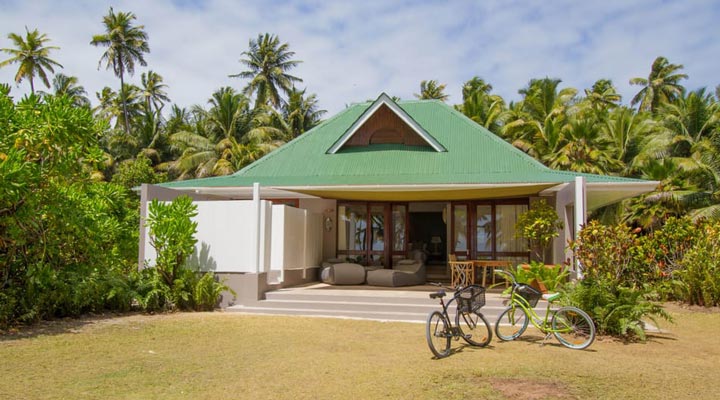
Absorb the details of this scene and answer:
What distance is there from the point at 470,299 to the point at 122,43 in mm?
38651

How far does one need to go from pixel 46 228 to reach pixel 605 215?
2081cm

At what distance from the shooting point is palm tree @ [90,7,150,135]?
39.6 m

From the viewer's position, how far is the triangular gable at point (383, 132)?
15.0 meters

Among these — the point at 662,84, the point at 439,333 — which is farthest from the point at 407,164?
the point at 662,84

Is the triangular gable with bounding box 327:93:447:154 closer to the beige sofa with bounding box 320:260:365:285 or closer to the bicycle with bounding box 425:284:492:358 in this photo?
the beige sofa with bounding box 320:260:365:285

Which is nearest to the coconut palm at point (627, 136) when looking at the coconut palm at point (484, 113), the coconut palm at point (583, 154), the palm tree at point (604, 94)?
the coconut palm at point (583, 154)

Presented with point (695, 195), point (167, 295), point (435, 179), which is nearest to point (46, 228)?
point (167, 295)

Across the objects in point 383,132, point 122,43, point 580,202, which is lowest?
point 580,202

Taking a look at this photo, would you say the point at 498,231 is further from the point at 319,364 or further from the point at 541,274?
the point at 319,364

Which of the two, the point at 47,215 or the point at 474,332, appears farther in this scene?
the point at 47,215

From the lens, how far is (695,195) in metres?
20.4

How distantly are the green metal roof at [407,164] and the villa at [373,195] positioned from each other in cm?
3

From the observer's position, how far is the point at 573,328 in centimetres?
796

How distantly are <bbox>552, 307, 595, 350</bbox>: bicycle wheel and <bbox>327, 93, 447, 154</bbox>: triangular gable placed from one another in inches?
293
